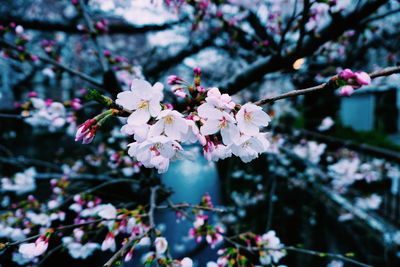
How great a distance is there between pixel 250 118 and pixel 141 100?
408mm

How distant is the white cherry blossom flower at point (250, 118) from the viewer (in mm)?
758

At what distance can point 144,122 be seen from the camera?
2.48 feet

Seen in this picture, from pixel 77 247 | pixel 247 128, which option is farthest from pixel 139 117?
pixel 77 247

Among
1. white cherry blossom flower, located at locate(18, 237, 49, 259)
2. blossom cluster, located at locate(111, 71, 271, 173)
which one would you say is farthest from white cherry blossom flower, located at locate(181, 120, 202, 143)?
white cherry blossom flower, located at locate(18, 237, 49, 259)

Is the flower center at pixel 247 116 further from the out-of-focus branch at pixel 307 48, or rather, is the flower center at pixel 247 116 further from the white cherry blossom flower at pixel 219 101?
the out-of-focus branch at pixel 307 48

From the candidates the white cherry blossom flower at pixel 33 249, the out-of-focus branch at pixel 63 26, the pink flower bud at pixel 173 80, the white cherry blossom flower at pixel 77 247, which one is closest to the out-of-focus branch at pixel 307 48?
the pink flower bud at pixel 173 80

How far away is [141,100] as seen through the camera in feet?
2.57

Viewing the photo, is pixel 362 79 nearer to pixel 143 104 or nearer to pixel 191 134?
pixel 191 134

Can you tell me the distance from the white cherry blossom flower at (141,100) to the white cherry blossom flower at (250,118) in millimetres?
295

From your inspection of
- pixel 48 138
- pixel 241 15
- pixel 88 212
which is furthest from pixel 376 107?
pixel 48 138

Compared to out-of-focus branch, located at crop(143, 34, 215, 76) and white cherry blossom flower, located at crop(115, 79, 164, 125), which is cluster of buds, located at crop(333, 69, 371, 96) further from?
out-of-focus branch, located at crop(143, 34, 215, 76)

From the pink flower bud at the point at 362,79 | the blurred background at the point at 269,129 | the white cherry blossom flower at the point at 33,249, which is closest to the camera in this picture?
the pink flower bud at the point at 362,79

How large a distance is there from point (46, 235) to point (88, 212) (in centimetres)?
85

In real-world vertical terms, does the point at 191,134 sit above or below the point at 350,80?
below
